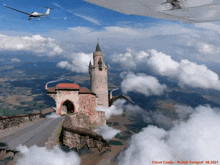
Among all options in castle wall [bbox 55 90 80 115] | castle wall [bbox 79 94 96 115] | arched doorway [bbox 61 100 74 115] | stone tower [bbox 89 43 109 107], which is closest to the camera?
castle wall [bbox 55 90 80 115]

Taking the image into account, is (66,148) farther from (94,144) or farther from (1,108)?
(1,108)

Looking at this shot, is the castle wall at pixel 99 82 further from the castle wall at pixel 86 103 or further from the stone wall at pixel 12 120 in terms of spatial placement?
the stone wall at pixel 12 120

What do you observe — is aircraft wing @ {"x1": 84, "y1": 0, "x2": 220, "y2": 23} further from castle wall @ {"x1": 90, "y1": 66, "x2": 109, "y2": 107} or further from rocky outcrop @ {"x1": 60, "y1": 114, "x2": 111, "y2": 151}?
castle wall @ {"x1": 90, "y1": 66, "x2": 109, "y2": 107}

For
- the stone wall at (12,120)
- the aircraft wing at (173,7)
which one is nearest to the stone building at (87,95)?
the stone wall at (12,120)

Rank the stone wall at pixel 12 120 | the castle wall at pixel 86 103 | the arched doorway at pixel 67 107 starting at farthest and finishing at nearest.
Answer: the arched doorway at pixel 67 107, the castle wall at pixel 86 103, the stone wall at pixel 12 120

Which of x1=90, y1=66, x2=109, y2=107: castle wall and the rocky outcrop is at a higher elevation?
x1=90, y1=66, x2=109, y2=107: castle wall

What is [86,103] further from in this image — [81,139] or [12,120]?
[81,139]

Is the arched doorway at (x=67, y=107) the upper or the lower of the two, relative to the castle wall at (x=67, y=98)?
lower

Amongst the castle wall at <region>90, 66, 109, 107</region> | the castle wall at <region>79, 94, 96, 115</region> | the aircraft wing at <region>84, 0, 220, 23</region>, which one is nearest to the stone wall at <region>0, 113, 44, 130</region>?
the castle wall at <region>79, 94, 96, 115</region>
